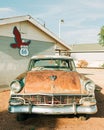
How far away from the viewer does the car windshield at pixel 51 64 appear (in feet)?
30.1

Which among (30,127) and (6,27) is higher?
(6,27)

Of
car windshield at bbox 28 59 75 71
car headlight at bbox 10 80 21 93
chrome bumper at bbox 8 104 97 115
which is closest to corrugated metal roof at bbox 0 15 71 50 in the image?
car windshield at bbox 28 59 75 71

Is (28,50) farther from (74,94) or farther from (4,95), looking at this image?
(74,94)

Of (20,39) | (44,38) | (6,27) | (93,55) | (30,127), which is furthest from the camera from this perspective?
(93,55)

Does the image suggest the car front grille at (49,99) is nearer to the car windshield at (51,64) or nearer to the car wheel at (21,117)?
the car wheel at (21,117)

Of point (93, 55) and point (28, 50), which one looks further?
point (93, 55)

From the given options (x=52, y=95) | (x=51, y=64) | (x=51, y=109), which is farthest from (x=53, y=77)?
(x=51, y=64)

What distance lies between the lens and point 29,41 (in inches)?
615

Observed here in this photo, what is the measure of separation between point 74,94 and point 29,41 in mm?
8835

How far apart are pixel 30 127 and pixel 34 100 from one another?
0.69 m

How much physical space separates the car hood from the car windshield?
3.97ft

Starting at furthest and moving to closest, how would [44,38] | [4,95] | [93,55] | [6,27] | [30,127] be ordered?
[93,55] < [44,38] < [6,27] < [4,95] < [30,127]

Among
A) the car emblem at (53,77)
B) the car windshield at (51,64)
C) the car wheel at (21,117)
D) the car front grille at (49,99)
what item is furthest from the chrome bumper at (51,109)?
the car windshield at (51,64)

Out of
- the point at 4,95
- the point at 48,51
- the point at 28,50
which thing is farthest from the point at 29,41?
the point at 4,95
